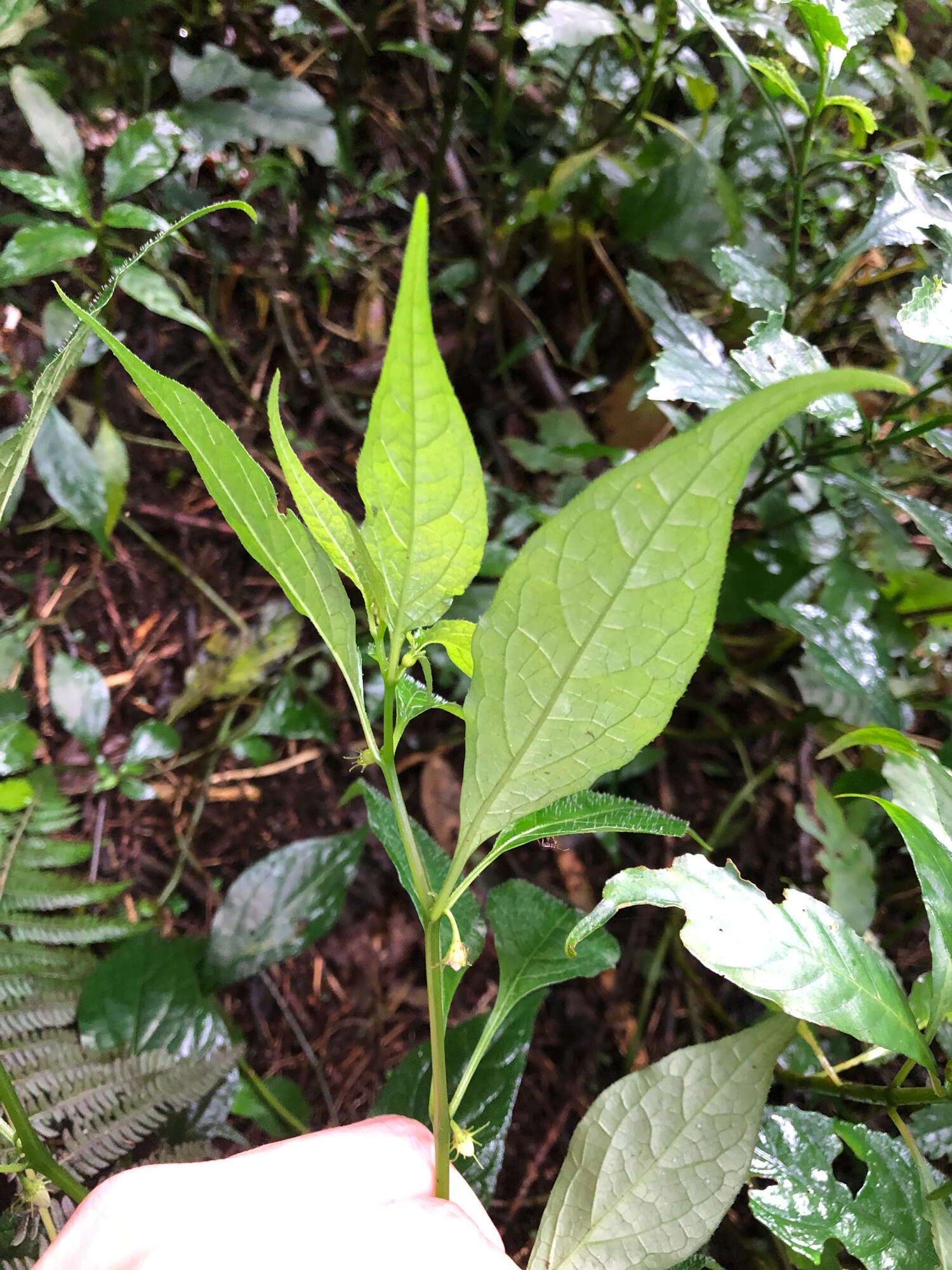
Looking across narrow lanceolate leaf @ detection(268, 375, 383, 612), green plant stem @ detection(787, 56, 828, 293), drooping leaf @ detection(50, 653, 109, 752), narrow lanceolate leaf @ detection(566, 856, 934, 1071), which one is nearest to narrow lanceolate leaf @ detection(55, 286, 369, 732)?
narrow lanceolate leaf @ detection(268, 375, 383, 612)

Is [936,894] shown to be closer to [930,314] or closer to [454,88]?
[930,314]

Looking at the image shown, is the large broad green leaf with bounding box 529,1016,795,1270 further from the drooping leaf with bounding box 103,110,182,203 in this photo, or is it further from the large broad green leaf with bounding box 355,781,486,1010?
the drooping leaf with bounding box 103,110,182,203

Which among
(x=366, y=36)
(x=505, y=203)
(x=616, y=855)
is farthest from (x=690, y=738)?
(x=366, y=36)

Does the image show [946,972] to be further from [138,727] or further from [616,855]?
[138,727]

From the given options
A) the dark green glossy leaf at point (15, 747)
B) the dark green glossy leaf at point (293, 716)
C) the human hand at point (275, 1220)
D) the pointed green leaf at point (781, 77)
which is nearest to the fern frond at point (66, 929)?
the dark green glossy leaf at point (15, 747)

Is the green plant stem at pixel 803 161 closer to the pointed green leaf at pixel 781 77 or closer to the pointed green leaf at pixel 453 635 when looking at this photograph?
the pointed green leaf at pixel 781 77

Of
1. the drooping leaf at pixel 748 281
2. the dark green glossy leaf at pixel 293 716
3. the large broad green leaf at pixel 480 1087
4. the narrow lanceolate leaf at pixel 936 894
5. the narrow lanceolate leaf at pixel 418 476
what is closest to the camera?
the narrow lanceolate leaf at pixel 418 476
